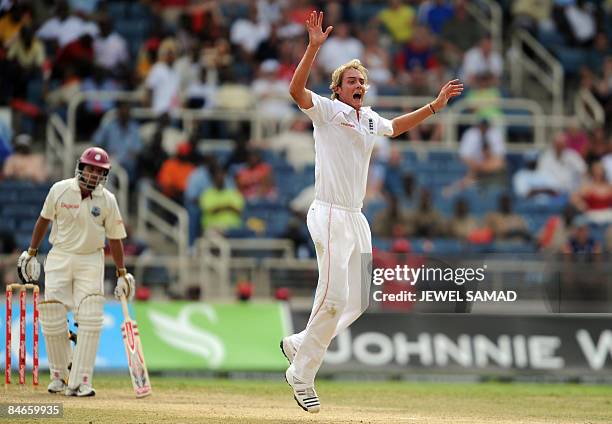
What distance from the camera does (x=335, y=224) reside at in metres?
10.5

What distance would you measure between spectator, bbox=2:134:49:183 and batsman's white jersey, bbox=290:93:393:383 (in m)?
9.13

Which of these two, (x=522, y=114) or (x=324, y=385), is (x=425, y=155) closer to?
(x=522, y=114)

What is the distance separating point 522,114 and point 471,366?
6813mm

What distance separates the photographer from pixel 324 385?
50.4ft

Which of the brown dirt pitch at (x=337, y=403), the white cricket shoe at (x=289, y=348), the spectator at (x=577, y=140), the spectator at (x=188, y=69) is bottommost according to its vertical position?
the brown dirt pitch at (x=337, y=403)

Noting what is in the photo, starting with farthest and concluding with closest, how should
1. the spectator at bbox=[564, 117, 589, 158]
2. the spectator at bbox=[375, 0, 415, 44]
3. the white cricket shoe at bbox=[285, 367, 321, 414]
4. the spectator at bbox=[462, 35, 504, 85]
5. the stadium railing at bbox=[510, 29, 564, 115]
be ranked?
the spectator at bbox=[375, 0, 415, 44] < the stadium railing at bbox=[510, 29, 564, 115] < the spectator at bbox=[462, 35, 504, 85] < the spectator at bbox=[564, 117, 589, 158] < the white cricket shoe at bbox=[285, 367, 321, 414]

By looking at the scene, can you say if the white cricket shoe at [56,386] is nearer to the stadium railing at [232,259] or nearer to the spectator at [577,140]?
the stadium railing at [232,259]

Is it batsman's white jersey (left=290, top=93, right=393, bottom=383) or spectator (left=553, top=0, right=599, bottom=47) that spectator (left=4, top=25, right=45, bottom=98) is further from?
batsman's white jersey (left=290, top=93, right=393, bottom=383)

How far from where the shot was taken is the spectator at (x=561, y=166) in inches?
806

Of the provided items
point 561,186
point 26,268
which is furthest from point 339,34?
point 26,268

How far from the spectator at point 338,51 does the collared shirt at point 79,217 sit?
930cm

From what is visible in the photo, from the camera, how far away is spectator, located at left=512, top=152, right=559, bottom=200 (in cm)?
2020

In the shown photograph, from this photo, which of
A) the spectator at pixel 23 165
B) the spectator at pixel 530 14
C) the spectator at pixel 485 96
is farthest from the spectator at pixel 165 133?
the spectator at pixel 530 14

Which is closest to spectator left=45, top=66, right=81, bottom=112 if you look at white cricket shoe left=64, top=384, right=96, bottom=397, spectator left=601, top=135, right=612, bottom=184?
spectator left=601, top=135, right=612, bottom=184
